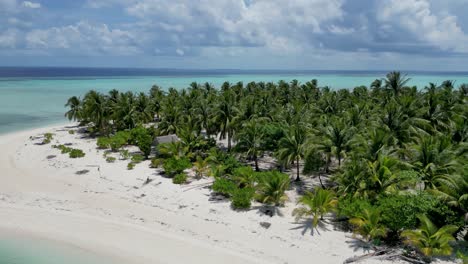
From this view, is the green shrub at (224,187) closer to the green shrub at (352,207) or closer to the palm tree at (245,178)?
the palm tree at (245,178)

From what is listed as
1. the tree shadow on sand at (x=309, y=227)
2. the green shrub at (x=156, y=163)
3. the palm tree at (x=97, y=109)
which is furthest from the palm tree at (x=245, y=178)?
the palm tree at (x=97, y=109)

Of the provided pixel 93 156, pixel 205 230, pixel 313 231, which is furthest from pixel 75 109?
pixel 313 231

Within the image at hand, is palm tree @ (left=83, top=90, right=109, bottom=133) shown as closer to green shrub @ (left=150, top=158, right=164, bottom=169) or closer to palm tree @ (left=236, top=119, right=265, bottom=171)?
green shrub @ (left=150, top=158, right=164, bottom=169)

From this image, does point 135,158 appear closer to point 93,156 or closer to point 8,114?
point 93,156

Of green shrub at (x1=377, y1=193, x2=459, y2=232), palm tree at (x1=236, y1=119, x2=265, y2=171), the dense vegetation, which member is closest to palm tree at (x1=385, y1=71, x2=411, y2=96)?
the dense vegetation

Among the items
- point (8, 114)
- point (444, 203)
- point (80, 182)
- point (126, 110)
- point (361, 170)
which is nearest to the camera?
point (444, 203)

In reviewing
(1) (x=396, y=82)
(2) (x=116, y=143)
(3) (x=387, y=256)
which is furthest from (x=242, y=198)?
(1) (x=396, y=82)
